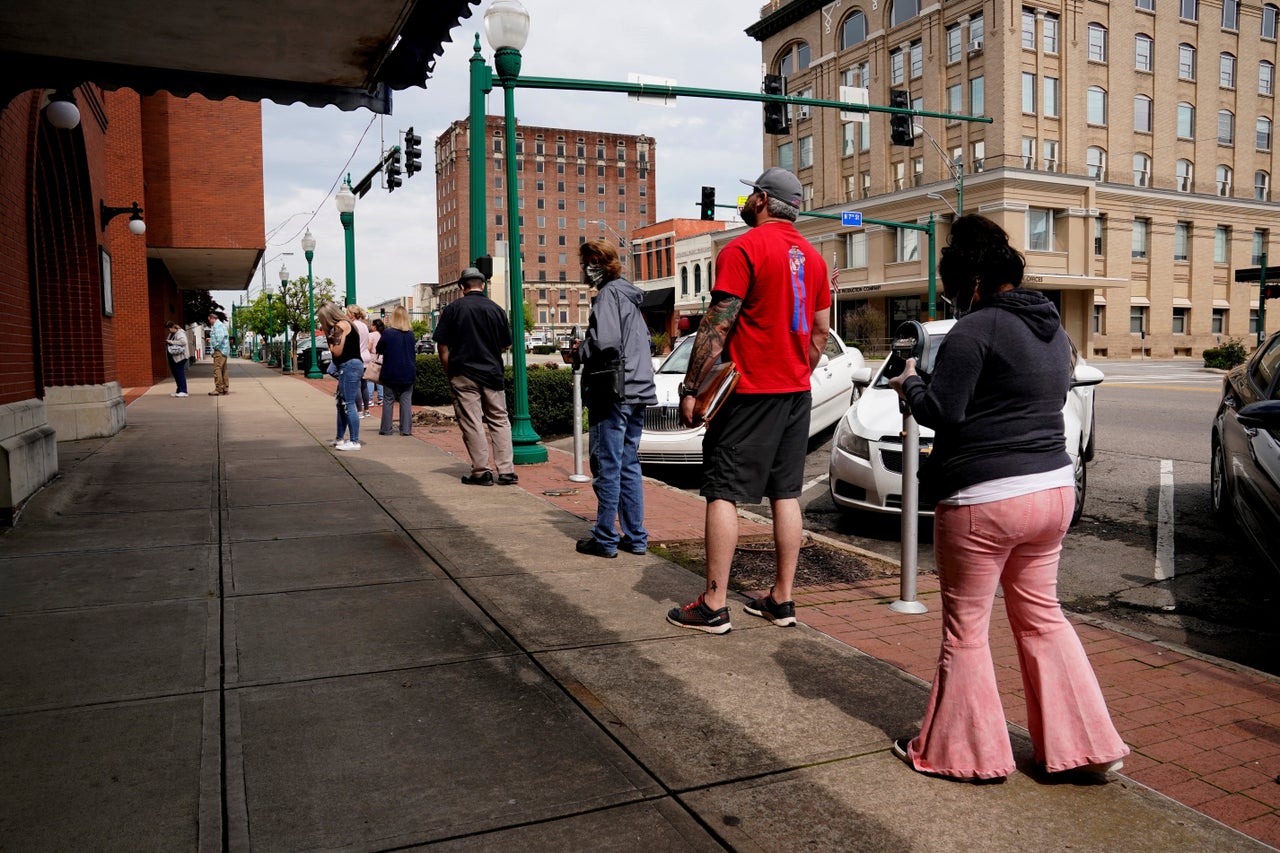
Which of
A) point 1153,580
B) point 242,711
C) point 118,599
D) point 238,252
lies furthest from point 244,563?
point 238,252

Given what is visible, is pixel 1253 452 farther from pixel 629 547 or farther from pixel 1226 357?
pixel 1226 357

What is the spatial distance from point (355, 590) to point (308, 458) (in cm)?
576

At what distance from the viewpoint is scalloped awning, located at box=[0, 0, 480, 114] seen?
266 inches

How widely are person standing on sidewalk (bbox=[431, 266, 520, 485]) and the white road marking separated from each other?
531 cm

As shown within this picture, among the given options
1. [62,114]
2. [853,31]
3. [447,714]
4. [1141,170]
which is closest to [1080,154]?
[1141,170]

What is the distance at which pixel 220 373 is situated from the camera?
20859mm

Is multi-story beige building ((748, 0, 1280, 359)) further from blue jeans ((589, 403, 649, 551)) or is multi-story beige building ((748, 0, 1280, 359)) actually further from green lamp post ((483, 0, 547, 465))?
blue jeans ((589, 403, 649, 551))

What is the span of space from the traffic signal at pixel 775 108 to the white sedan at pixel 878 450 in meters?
12.2

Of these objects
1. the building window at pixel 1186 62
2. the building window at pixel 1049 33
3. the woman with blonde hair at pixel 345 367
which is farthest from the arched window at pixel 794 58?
the woman with blonde hair at pixel 345 367

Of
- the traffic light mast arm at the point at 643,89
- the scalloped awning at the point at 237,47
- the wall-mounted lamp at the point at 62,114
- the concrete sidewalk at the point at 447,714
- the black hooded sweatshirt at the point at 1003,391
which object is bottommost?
the concrete sidewalk at the point at 447,714

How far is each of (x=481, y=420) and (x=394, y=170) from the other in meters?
16.1

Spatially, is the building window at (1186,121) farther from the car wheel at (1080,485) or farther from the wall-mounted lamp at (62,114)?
the wall-mounted lamp at (62,114)

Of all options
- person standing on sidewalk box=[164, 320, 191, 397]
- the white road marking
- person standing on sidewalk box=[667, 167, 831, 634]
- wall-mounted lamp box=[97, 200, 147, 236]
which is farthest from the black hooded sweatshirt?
person standing on sidewalk box=[164, 320, 191, 397]

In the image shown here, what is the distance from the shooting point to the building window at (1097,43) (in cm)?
4706
